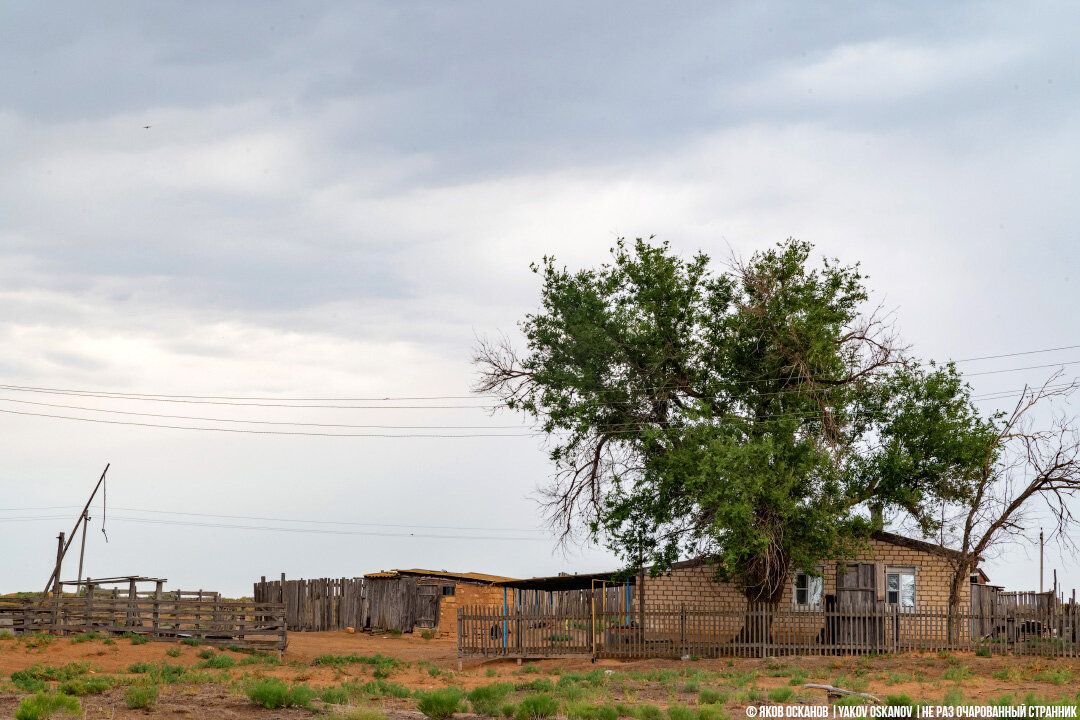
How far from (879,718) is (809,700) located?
386cm

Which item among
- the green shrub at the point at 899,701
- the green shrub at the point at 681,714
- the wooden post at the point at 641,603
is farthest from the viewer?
the wooden post at the point at 641,603

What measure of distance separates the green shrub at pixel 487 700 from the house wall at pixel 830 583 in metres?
18.4

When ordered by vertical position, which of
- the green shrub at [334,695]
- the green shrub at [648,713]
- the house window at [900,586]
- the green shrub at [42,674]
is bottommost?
the green shrub at [42,674]

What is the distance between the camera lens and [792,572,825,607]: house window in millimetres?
35597

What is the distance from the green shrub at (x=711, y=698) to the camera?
1870 centimetres

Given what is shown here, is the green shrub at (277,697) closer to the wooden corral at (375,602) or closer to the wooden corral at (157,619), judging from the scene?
the wooden corral at (157,619)

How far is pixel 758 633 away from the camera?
33.0m

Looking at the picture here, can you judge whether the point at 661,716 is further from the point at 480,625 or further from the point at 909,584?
the point at 909,584

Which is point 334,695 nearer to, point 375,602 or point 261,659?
point 261,659

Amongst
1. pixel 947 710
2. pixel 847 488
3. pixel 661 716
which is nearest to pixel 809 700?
pixel 947 710

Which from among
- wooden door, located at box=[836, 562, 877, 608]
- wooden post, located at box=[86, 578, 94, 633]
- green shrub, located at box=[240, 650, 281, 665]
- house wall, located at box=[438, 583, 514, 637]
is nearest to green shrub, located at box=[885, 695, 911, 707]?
green shrub, located at box=[240, 650, 281, 665]

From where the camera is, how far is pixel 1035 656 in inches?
1184

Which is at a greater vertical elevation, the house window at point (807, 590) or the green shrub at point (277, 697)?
the house window at point (807, 590)

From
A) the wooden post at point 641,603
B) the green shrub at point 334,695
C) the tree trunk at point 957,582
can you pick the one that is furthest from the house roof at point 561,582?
the green shrub at point 334,695
